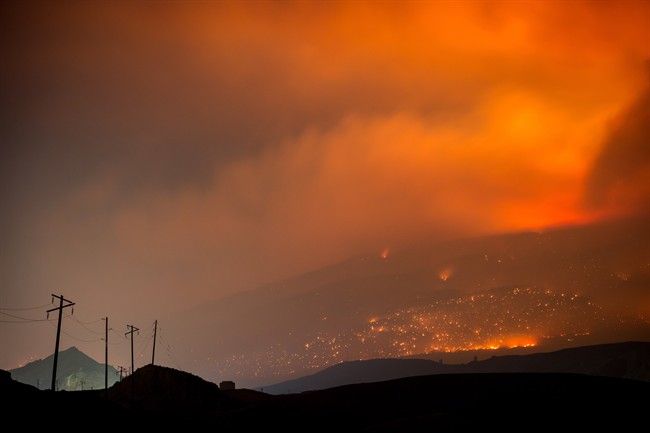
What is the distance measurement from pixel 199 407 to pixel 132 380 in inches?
453

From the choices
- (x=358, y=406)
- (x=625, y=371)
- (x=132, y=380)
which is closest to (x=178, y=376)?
(x=132, y=380)

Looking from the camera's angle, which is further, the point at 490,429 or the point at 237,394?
the point at 237,394

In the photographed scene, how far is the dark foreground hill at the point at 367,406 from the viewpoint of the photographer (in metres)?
57.5

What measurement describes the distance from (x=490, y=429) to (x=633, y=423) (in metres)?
16.4

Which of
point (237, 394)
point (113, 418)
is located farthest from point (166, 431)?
point (237, 394)

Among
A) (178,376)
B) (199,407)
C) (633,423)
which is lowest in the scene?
(633,423)

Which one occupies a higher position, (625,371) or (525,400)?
(625,371)

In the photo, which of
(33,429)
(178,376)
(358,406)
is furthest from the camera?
(178,376)

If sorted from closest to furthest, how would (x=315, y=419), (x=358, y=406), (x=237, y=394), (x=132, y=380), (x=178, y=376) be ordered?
(x=315, y=419) < (x=358, y=406) < (x=132, y=380) < (x=178, y=376) < (x=237, y=394)

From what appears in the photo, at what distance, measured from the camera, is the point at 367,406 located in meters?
83.1

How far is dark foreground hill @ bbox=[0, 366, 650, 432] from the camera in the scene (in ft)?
189

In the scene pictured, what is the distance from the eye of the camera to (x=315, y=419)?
75.6 meters

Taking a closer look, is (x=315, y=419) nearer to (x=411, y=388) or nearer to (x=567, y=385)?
(x=411, y=388)

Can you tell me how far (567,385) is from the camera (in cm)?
8881
